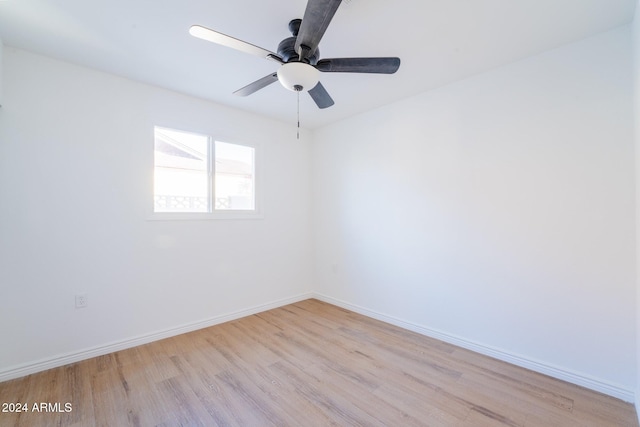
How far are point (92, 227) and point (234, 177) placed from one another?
1.51 meters

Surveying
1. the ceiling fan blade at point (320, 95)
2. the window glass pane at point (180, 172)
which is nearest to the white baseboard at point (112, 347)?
the window glass pane at point (180, 172)

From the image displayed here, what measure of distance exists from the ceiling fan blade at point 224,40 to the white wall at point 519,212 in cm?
190

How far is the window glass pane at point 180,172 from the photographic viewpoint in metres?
2.85

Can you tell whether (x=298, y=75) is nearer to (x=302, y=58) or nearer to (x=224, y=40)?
(x=302, y=58)

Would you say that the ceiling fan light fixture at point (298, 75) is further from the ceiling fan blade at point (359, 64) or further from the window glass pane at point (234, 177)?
the window glass pane at point (234, 177)

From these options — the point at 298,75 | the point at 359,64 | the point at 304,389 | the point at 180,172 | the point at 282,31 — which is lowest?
the point at 304,389

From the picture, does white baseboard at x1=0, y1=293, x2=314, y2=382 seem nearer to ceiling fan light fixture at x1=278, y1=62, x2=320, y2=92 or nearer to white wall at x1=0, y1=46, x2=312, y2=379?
white wall at x1=0, y1=46, x2=312, y2=379

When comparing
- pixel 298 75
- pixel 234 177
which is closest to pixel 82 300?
pixel 234 177

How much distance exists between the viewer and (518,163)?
2289 mm

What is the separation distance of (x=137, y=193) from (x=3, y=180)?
0.87m

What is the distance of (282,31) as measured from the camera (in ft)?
6.34

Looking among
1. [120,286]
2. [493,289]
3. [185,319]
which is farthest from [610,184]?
[120,286]

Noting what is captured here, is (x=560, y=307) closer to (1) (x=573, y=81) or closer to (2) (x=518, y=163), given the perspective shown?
(2) (x=518, y=163)

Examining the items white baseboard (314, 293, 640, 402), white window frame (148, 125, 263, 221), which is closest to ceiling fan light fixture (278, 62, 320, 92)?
white window frame (148, 125, 263, 221)
